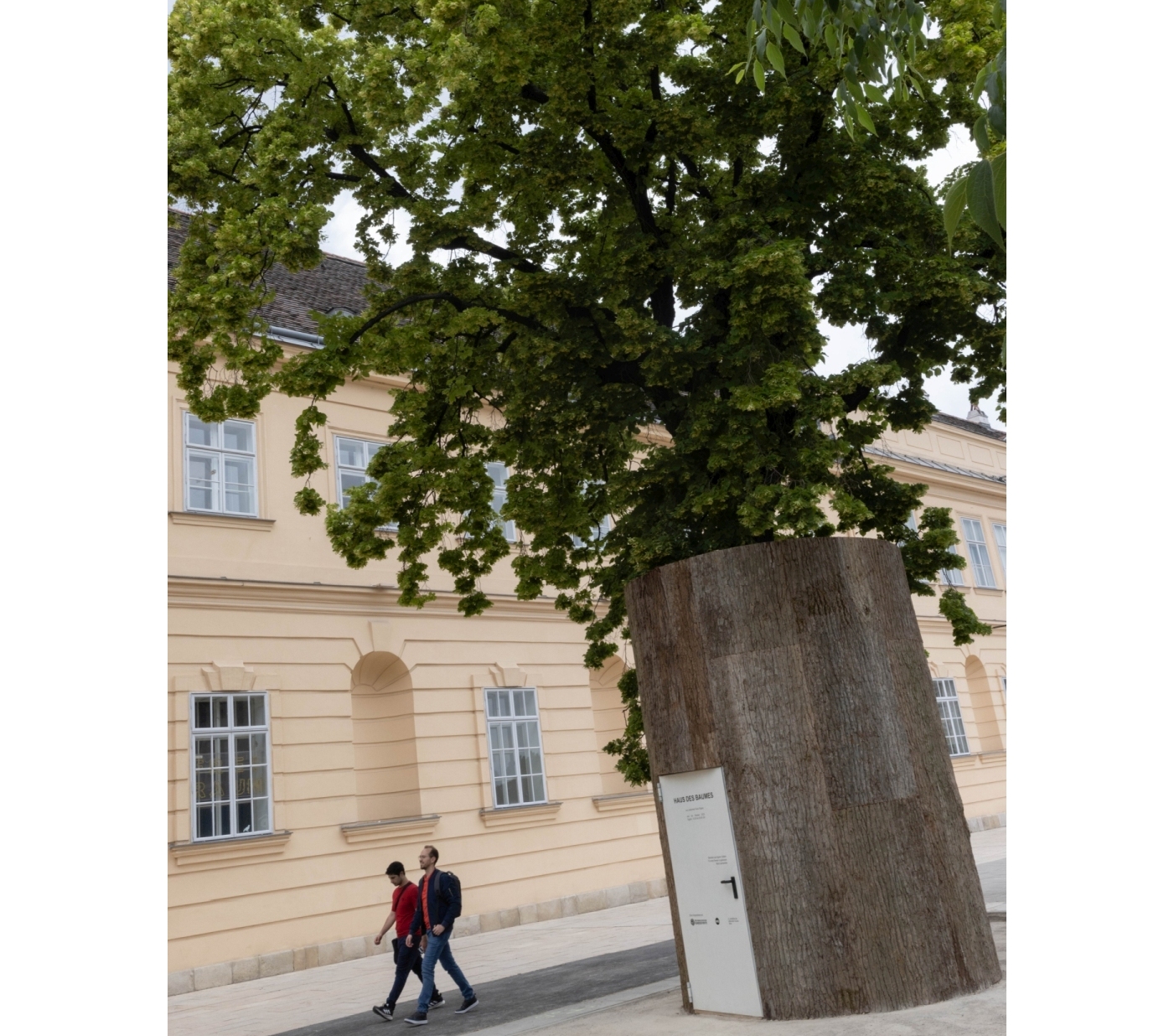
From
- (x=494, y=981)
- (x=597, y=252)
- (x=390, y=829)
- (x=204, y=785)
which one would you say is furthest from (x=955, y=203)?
(x=390, y=829)

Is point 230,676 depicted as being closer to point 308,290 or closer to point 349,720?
point 349,720

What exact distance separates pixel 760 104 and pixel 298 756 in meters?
12.2

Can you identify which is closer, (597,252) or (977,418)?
(597,252)

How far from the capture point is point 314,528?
61.1ft

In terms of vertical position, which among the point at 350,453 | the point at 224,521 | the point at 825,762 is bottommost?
the point at 825,762

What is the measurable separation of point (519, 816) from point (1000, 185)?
18412mm

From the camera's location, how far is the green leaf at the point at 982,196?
8.33 ft

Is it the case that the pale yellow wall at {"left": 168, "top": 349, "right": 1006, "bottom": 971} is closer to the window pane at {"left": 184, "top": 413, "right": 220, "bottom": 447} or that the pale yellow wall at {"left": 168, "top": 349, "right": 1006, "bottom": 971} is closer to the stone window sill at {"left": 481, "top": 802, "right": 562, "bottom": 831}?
the stone window sill at {"left": 481, "top": 802, "right": 562, "bottom": 831}

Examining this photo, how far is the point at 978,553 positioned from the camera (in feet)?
112

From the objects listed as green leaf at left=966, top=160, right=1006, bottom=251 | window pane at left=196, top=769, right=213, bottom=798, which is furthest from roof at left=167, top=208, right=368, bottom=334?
green leaf at left=966, top=160, right=1006, bottom=251

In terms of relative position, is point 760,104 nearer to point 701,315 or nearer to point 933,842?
point 701,315

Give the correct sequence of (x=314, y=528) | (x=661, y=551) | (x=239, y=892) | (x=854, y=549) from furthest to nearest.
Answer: (x=314, y=528) < (x=239, y=892) < (x=661, y=551) < (x=854, y=549)

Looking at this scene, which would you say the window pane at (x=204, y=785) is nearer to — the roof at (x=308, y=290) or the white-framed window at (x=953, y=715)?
the roof at (x=308, y=290)

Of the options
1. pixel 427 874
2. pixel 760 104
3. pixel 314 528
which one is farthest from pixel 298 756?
pixel 760 104
